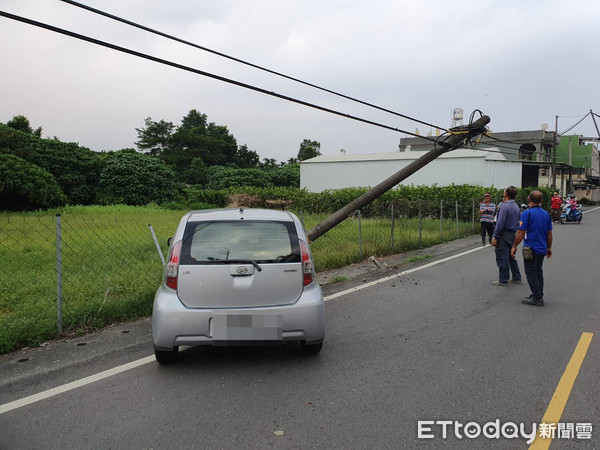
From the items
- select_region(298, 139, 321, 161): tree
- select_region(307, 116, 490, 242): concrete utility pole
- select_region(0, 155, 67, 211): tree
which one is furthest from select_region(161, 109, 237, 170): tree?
select_region(307, 116, 490, 242): concrete utility pole

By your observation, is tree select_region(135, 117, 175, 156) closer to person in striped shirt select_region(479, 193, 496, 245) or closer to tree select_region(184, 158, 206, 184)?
tree select_region(184, 158, 206, 184)

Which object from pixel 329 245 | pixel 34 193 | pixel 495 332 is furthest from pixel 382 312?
pixel 34 193

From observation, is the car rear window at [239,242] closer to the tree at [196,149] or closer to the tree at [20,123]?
the tree at [20,123]

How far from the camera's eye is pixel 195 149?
60.1 metres

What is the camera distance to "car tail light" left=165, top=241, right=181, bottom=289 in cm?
390

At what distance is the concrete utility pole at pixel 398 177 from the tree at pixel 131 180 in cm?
2772

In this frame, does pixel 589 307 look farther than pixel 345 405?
Yes

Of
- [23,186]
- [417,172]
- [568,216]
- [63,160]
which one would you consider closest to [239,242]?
[568,216]

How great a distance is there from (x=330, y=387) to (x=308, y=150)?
77945 millimetres

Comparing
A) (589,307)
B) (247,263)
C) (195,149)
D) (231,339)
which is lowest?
(589,307)

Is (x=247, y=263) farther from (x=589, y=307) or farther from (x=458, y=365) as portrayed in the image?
(x=589, y=307)

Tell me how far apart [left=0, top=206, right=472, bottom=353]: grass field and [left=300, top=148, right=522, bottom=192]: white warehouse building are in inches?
715

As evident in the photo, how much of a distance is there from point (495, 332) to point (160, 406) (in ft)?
12.4

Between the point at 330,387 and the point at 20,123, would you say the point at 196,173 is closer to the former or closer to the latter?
the point at 20,123
